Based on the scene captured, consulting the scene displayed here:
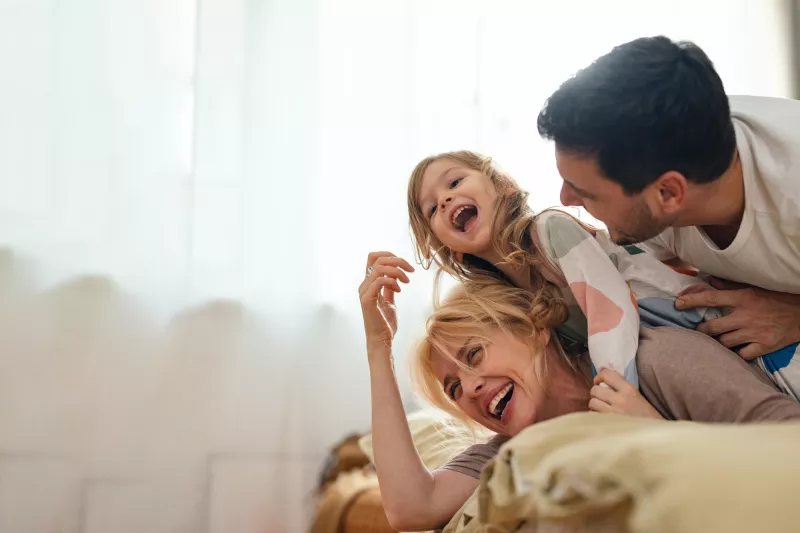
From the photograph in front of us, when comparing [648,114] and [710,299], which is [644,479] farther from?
[710,299]

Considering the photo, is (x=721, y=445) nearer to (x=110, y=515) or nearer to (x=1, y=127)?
(x=110, y=515)


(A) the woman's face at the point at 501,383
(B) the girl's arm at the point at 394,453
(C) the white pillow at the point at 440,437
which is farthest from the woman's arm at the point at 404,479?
(C) the white pillow at the point at 440,437

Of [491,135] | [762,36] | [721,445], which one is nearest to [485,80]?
[491,135]

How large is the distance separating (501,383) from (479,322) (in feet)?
0.34

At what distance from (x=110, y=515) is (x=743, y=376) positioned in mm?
1557

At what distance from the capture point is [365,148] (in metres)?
2.27

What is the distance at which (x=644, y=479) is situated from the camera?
0.46 meters

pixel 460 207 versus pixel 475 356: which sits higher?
pixel 460 207

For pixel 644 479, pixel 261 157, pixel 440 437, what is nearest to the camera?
pixel 644 479

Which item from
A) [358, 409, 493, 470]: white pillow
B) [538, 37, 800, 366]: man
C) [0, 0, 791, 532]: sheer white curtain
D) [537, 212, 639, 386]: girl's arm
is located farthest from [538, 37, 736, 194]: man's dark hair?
[0, 0, 791, 532]: sheer white curtain

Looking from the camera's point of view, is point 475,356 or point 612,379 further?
point 475,356

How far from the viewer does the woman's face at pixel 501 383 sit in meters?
1.16


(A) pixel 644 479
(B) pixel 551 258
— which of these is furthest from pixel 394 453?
(A) pixel 644 479

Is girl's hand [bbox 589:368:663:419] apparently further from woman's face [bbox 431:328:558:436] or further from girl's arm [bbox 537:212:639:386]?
woman's face [bbox 431:328:558:436]
